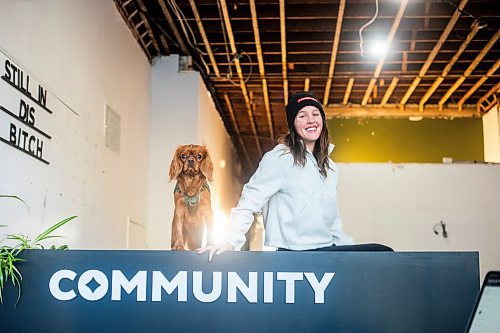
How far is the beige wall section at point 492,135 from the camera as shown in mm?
10062

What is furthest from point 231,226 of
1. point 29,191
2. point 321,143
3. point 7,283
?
point 29,191

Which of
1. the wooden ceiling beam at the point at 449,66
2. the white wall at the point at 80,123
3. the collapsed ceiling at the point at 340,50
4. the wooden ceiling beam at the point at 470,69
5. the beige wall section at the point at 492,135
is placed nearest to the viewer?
the white wall at the point at 80,123

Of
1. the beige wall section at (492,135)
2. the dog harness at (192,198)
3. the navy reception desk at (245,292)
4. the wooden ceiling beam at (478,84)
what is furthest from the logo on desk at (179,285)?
the beige wall section at (492,135)

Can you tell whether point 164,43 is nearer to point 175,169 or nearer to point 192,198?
point 175,169

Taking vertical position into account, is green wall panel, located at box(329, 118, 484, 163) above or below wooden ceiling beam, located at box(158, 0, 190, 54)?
below

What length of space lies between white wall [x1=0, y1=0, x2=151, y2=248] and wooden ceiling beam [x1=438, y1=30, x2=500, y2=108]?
362 cm

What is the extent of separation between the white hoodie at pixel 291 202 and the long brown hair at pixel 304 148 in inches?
0.8

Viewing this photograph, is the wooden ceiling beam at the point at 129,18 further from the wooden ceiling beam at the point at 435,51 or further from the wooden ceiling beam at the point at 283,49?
the wooden ceiling beam at the point at 435,51

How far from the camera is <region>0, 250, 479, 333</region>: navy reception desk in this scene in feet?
8.75

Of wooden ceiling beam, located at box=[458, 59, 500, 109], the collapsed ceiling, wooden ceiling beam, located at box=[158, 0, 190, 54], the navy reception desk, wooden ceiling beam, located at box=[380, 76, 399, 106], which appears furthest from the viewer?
wooden ceiling beam, located at box=[380, 76, 399, 106]

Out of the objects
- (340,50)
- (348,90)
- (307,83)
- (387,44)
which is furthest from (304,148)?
(348,90)

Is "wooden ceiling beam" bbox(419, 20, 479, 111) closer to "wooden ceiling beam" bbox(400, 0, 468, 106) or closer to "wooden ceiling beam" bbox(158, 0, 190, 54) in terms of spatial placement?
"wooden ceiling beam" bbox(400, 0, 468, 106)

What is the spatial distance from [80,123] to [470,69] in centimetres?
513

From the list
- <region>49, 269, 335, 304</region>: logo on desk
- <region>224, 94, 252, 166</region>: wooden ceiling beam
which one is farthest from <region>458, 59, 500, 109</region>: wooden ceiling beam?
<region>49, 269, 335, 304</region>: logo on desk
